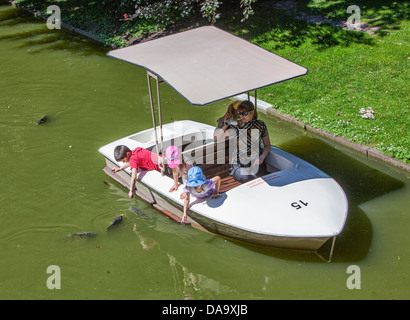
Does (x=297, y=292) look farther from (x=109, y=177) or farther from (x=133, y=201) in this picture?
A: (x=109, y=177)

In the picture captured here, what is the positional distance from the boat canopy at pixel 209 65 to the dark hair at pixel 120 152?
1340 millimetres

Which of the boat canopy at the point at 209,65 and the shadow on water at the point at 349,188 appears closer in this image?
the boat canopy at the point at 209,65

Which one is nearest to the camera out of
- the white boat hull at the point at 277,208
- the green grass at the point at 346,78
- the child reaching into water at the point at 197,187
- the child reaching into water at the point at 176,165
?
the white boat hull at the point at 277,208

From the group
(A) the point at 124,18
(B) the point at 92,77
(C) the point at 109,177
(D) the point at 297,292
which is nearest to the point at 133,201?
(C) the point at 109,177

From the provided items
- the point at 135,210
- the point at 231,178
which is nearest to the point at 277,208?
the point at 231,178

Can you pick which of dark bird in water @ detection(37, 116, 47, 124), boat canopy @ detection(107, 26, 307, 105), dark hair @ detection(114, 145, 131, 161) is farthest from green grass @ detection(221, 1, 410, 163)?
dark bird in water @ detection(37, 116, 47, 124)

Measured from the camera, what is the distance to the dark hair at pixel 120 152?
734 centimetres

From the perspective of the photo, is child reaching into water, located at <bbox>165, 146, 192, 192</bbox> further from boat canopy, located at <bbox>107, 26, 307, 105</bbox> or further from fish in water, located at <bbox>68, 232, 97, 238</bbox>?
fish in water, located at <bbox>68, 232, 97, 238</bbox>

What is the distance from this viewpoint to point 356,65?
10672 millimetres

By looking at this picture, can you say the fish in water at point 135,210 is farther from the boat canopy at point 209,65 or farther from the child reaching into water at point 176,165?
the boat canopy at point 209,65

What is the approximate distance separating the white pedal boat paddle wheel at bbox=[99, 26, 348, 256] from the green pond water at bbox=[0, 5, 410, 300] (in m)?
0.35

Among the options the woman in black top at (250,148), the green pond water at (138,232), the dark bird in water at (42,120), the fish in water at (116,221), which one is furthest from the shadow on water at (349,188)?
the dark bird in water at (42,120)

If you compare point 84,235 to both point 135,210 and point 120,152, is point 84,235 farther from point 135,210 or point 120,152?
point 120,152

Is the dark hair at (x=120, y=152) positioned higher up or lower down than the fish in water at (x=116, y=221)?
higher up
